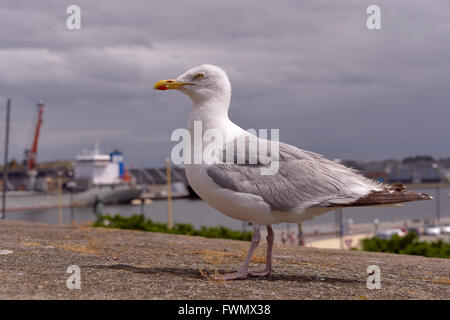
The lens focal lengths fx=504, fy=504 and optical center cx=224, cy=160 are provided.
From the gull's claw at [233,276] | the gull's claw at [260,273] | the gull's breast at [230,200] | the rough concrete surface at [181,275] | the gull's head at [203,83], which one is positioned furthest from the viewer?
the gull's claw at [260,273]

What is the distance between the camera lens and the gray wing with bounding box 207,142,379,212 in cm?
429

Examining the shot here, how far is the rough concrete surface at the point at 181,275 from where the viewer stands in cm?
378

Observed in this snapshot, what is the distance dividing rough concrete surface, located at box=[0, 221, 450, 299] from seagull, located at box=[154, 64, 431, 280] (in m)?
0.49

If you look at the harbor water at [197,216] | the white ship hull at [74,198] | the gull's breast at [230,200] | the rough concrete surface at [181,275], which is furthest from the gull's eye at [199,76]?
the white ship hull at [74,198]

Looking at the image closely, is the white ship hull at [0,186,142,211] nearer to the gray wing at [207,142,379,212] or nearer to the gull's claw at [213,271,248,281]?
the gull's claw at [213,271,248,281]

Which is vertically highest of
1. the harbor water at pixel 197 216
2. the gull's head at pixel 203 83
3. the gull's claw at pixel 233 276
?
the gull's head at pixel 203 83

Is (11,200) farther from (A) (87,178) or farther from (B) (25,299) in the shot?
(B) (25,299)

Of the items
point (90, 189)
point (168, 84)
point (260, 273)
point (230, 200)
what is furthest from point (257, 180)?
point (90, 189)

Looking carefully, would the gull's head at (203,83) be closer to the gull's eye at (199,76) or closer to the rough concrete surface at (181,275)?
the gull's eye at (199,76)

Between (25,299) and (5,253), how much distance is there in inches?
98.3

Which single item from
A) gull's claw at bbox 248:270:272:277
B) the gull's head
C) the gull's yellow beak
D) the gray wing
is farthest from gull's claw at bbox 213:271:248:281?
the gull's yellow beak

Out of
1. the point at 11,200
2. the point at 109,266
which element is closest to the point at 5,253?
the point at 109,266

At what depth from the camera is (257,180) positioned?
432 cm
